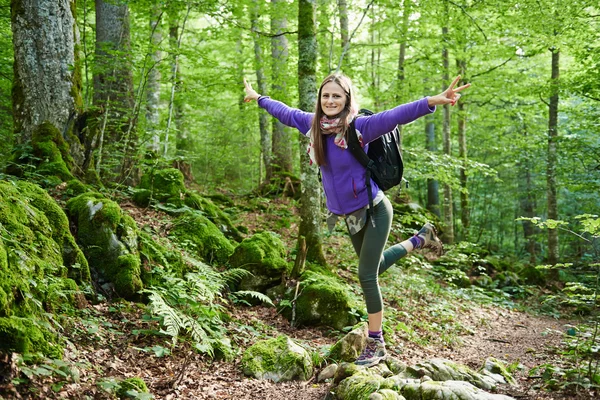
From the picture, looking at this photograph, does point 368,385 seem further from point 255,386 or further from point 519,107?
point 519,107

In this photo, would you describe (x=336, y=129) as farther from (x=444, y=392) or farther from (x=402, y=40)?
(x=402, y=40)

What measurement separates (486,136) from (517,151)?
96.3 inches

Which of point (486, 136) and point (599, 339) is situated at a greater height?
point (486, 136)

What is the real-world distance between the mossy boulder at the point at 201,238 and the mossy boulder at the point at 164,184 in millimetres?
1007

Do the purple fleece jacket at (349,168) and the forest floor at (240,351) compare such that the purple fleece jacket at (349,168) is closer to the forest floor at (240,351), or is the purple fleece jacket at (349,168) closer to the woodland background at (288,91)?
the forest floor at (240,351)

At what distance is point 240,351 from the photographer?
15.2 ft

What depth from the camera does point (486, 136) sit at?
17.3 m

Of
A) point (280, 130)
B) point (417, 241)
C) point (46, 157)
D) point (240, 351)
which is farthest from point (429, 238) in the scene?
point (280, 130)

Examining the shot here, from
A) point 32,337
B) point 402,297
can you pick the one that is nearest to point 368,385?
point 32,337

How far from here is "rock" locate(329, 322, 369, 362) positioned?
181 inches

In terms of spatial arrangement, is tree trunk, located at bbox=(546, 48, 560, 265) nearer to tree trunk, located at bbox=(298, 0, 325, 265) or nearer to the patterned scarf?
tree trunk, located at bbox=(298, 0, 325, 265)

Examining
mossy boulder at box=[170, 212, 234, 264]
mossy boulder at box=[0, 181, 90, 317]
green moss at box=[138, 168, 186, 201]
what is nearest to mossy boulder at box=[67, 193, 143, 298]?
mossy boulder at box=[0, 181, 90, 317]

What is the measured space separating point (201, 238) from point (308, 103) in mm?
2751

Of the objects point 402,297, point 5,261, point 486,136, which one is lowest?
point 402,297
